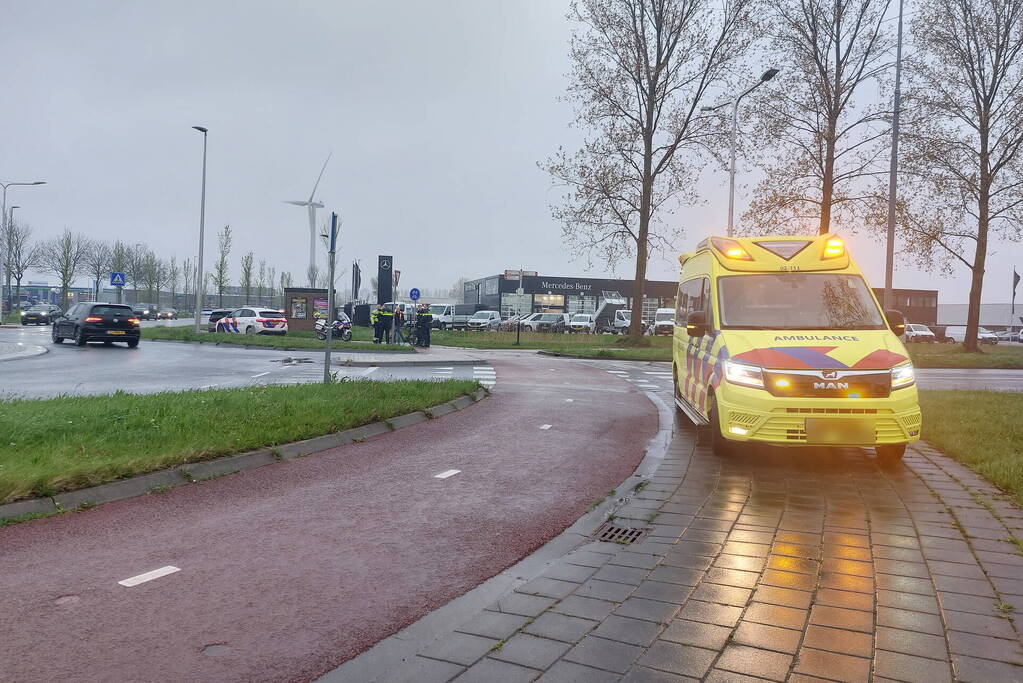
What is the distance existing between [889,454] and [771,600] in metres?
4.32

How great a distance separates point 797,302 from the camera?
770 cm

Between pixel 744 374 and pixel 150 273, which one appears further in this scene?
pixel 150 273

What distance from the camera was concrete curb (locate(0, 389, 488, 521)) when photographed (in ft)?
16.6

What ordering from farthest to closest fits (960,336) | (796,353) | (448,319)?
(960,336) < (448,319) < (796,353)

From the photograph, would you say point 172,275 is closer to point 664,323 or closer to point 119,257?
point 119,257

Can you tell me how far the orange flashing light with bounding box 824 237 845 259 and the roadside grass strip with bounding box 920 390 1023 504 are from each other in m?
2.47

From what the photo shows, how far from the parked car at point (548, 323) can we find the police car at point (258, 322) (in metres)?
21.8

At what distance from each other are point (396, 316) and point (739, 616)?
1137 inches

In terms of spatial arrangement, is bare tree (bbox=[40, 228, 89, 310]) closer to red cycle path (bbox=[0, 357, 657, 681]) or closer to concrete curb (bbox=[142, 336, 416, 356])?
concrete curb (bbox=[142, 336, 416, 356])

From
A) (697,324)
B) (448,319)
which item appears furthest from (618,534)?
(448,319)

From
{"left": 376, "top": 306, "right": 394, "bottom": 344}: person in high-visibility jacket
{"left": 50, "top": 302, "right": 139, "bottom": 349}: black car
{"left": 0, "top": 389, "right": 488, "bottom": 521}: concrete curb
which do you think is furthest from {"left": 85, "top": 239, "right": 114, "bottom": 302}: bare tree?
{"left": 0, "top": 389, "right": 488, "bottom": 521}: concrete curb

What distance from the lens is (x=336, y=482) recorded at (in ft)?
20.7

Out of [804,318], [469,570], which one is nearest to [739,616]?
[469,570]

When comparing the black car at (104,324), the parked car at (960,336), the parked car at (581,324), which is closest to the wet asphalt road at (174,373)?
the black car at (104,324)
